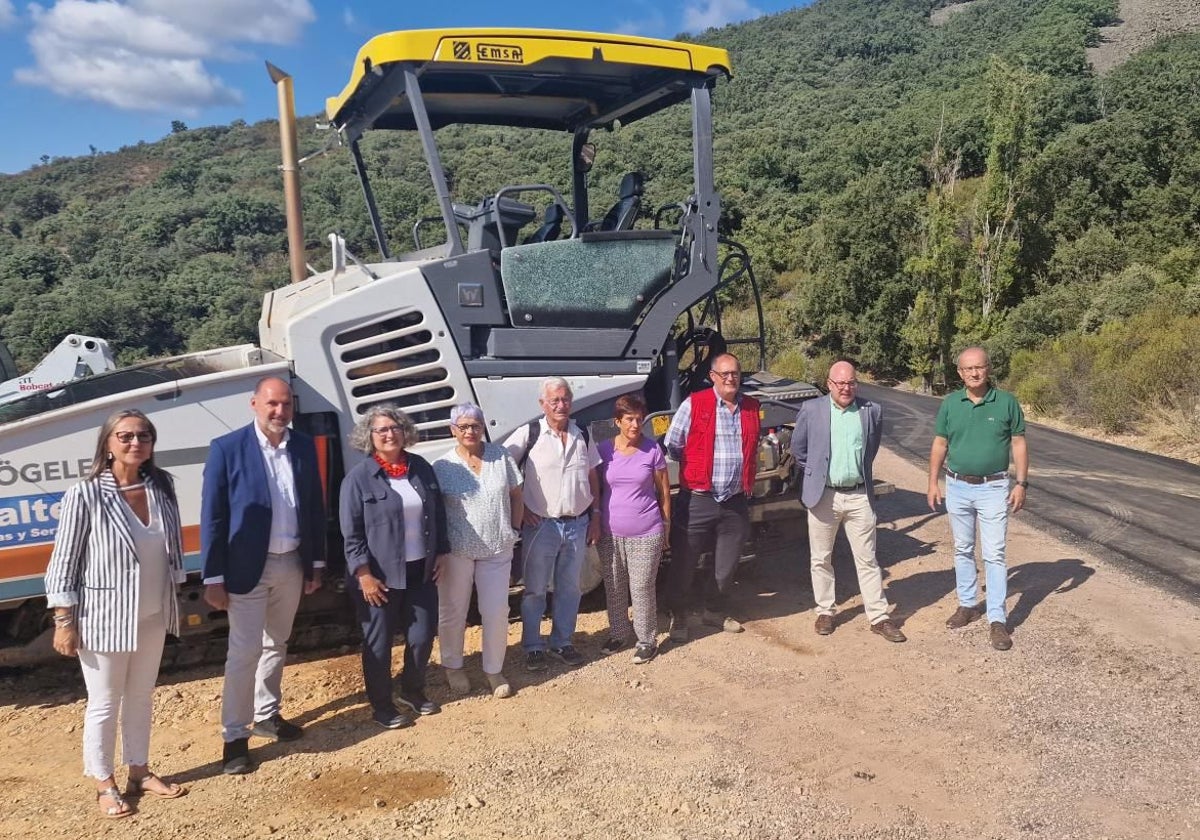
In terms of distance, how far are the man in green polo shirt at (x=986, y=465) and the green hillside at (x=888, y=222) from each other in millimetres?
1968

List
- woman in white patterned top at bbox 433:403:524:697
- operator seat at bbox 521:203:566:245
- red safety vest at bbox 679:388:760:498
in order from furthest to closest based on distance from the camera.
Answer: operator seat at bbox 521:203:566:245 → red safety vest at bbox 679:388:760:498 → woman in white patterned top at bbox 433:403:524:697

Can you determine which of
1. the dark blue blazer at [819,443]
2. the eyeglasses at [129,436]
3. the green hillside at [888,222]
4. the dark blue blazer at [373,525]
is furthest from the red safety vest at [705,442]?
the eyeglasses at [129,436]

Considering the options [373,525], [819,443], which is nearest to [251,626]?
[373,525]

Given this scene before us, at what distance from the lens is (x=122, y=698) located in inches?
132

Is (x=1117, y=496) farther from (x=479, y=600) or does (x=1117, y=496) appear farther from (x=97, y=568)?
(x=97, y=568)

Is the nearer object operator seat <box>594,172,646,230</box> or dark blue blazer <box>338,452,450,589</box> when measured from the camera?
dark blue blazer <box>338,452,450,589</box>

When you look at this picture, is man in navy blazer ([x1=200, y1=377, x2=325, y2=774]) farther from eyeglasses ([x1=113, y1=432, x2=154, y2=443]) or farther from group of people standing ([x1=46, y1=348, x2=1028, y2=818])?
eyeglasses ([x1=113, y1=432, x2=154, y2=443])

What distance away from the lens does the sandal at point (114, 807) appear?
10.7 ft

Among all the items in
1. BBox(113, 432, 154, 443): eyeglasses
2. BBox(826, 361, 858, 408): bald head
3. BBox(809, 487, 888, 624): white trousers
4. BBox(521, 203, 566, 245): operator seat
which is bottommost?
BBox(809, 487, 888, 624): white trousers

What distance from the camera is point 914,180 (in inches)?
1519

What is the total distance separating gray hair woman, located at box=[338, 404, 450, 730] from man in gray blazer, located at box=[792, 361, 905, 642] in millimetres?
2224

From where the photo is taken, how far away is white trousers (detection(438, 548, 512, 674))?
13.8 feet

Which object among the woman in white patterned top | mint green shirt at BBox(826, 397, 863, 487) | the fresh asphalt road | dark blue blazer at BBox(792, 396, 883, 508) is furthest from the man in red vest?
the fresh asphalt road

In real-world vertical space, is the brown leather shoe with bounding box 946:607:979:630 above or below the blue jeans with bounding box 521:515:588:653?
below
